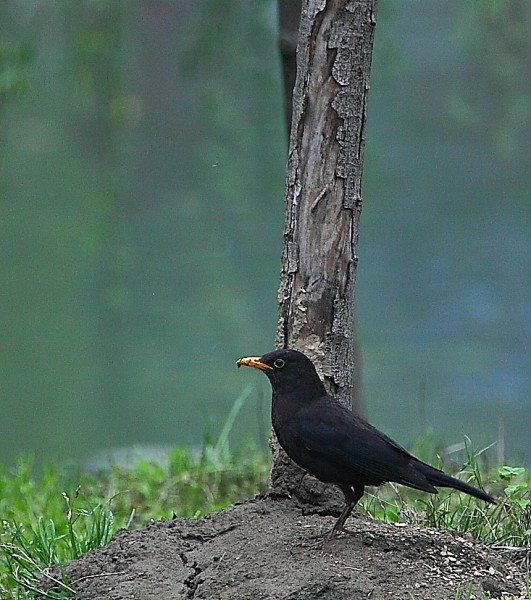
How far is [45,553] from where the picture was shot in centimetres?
416

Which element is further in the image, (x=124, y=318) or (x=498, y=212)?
(x=498, y=212)

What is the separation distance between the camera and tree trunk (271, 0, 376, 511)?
13.5ft

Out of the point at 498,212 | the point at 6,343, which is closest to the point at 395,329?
the point at 498,212

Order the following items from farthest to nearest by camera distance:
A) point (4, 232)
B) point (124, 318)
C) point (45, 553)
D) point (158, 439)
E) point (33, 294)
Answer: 1. point (4, 232)
2. point (33, 294)
3. point (124, 318)
4. point (158, 439)
5. point (45, 553)

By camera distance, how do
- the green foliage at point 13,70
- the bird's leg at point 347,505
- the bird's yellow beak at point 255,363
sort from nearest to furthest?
the bird's leg at point 347,505, the bird's yellow beak at point 255,363, the green foliage at point 13,70

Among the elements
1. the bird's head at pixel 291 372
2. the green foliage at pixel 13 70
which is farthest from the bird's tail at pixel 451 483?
the green foliage at pixel 13 70

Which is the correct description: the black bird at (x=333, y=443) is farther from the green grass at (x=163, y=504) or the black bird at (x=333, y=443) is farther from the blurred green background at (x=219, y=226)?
the blurred green background at (x=219, y=226)

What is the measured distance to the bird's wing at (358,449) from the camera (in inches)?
146

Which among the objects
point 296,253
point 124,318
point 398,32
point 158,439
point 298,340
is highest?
point 398,32

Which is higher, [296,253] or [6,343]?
[296,253]

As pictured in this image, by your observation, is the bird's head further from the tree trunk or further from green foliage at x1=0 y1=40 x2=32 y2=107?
green foliage at x1=0 y1=40 x2=32 y2=107

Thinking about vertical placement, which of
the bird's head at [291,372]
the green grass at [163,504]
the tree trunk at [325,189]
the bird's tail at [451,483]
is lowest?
the green grass at [163,504]

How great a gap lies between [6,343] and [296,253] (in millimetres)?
9583

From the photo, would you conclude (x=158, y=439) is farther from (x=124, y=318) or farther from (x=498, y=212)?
(x=498, y=212)
